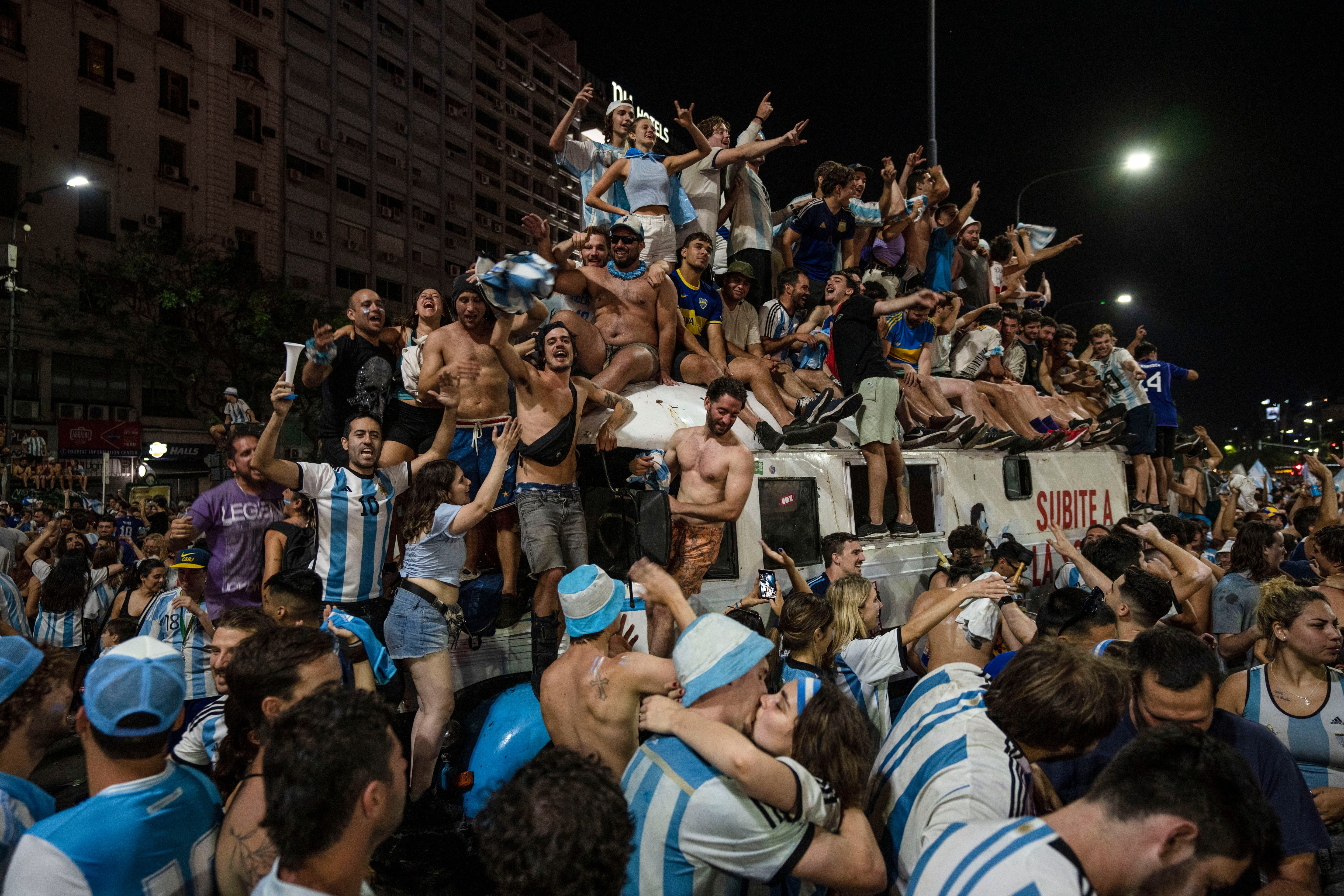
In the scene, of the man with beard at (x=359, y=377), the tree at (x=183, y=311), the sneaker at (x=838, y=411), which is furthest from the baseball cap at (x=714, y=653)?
the tree at (x=183, y=311)

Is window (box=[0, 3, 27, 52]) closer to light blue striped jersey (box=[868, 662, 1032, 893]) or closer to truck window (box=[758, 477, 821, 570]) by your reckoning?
truck window (box=[758, 477, 821, 570])

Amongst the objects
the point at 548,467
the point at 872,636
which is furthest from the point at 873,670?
the point at 548,467

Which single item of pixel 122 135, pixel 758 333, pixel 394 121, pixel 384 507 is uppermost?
pixel 394 121

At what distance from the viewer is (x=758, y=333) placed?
24.8 ft

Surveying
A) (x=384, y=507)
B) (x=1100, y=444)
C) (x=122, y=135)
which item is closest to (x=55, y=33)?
(x=122, y=135)

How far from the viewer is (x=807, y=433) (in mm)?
5930

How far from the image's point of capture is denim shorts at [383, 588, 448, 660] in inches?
156

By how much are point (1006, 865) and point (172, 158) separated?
34.7m

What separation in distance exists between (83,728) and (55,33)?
107ft

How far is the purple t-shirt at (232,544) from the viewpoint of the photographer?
4602 millimetres

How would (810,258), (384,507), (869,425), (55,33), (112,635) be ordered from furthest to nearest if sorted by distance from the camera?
1. (55,33)
2. (810,258)
3. (869,425)
4. (112,635)
5. (384,507)

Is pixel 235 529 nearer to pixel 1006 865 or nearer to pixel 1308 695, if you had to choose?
pixel 1006 865

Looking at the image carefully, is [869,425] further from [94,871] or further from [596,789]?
[94,871]

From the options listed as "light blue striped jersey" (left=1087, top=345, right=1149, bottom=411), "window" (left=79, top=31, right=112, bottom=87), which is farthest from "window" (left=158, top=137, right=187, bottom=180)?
"light blue striped jersey" (left=1087, top=345, right=1149, bottom=411)
